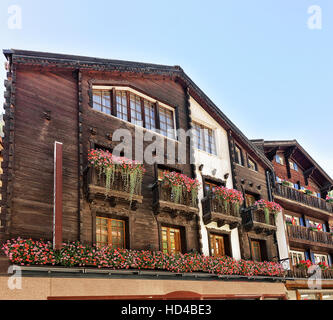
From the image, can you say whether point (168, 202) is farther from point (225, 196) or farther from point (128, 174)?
point (225, 196)

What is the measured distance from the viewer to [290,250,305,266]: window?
28805 millimetres

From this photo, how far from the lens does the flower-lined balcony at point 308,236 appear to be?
90.7 feet

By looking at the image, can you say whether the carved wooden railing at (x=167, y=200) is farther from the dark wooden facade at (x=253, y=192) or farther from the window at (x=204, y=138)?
the dark wooden facade at (x=253, y=192)

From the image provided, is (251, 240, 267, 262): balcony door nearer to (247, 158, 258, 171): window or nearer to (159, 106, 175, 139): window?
(247, 158, 258, 171): window

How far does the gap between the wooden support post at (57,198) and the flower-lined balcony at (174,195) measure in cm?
495

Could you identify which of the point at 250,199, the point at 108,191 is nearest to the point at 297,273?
the point at 250,199

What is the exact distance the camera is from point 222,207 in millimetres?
21438

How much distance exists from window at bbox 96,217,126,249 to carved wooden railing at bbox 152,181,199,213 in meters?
1.88

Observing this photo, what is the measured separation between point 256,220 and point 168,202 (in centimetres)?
705

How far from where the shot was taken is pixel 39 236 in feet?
47.6

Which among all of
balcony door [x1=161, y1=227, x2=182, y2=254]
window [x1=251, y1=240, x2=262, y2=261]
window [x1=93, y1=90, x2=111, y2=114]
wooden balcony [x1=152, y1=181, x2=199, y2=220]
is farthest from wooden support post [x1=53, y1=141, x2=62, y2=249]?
window [x1=251, y1=240, x2=262, y2=261]

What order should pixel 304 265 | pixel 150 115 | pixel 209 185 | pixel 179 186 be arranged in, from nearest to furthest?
pixel 179 186 → pixel 150 115 → pixel 209 185 → pixel 304 265

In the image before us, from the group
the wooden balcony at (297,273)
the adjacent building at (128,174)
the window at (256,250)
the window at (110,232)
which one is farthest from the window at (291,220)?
the window at (110,232)

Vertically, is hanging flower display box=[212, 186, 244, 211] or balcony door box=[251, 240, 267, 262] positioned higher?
hanging flower display box=[212, 186, 244, 211]
